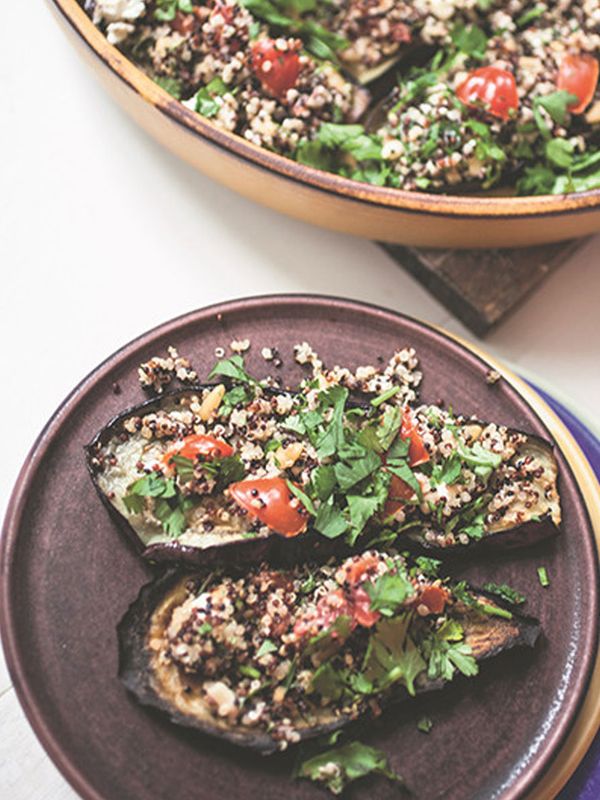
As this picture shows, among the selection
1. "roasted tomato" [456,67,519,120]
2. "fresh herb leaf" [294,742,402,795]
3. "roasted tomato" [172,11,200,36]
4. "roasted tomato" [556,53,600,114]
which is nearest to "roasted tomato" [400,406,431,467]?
"fresh herb leaf" [294,742,402,795]

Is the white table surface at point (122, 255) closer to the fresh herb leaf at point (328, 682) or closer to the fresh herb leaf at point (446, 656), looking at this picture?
the fresh herb leaf at point (446, 656)

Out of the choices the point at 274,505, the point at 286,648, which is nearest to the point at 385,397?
the point at 274,505

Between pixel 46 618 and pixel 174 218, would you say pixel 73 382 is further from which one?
pixel 46 618

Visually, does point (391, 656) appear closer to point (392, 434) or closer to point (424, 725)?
point (424, 725)

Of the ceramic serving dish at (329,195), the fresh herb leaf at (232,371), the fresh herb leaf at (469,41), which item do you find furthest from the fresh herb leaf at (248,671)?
the fresh herb leaf at (469,41)

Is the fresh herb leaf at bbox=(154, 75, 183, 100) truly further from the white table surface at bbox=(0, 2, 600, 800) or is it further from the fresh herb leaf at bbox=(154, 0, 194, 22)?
the white table surface at bbox=(0, 2, 600, 800)

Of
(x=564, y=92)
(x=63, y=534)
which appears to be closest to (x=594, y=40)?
(x=564, y=92)
